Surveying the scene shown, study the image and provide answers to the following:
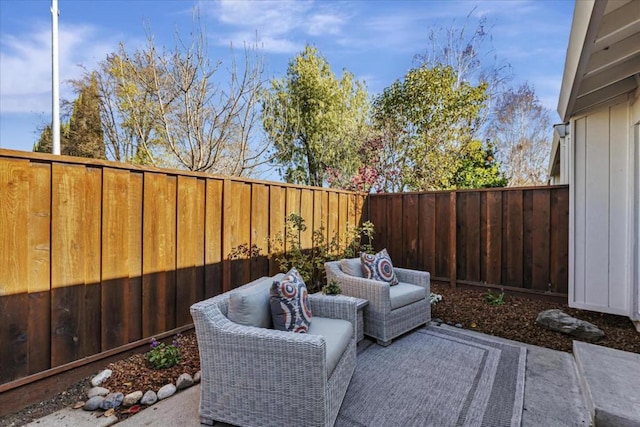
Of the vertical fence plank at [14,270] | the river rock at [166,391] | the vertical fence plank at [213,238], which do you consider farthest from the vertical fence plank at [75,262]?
the vertical fence plank at [213,238]

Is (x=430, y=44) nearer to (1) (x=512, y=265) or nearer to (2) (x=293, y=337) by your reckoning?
(1) (x=512, y=265)

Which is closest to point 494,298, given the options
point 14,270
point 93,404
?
point 93,404

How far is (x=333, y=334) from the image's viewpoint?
6.89 ft

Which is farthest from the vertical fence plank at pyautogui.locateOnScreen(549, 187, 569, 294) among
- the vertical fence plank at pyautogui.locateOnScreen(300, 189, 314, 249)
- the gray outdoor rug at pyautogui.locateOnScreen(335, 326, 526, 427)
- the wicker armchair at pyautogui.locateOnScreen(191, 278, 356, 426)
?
the wicker armchair at pyautogui.locateOnScreen(191, 278, 356, 426)

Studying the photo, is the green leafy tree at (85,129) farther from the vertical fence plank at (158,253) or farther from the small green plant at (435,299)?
the small green plant at (435,299)

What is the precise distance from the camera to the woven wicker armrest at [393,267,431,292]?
11.4 feet

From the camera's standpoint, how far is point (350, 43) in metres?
6.70

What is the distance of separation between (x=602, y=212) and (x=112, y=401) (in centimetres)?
482

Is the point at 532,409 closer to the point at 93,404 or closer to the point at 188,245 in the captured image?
the point at 93,404

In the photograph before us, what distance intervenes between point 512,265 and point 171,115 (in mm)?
6427

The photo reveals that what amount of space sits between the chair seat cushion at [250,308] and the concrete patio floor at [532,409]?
25.9 inches

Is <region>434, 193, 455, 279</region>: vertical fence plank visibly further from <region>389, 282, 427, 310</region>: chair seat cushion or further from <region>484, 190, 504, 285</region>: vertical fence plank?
<region>389, 282, 427, 310</region>: chair seat cushion

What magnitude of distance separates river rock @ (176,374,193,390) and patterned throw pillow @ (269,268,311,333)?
0.84 m

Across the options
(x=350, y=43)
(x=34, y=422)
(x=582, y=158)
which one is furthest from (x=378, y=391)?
(x=350, y=43)
